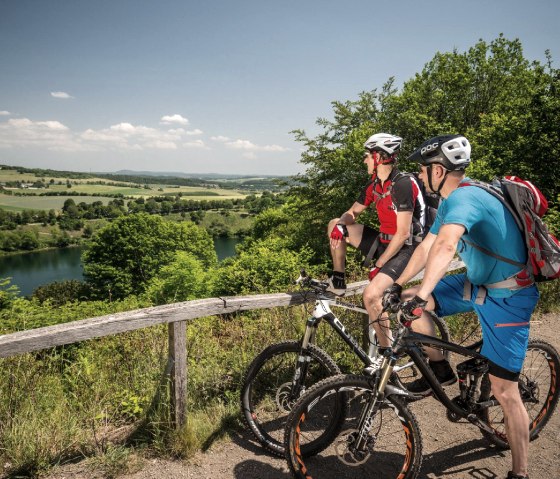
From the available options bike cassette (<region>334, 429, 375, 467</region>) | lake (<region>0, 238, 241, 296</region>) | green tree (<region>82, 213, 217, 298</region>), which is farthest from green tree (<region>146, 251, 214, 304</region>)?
lake (<region>0, 238, 241, 296</region>)

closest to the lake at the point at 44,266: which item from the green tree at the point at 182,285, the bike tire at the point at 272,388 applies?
the green tree at the point at 182,285

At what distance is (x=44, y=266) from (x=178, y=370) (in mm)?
103356

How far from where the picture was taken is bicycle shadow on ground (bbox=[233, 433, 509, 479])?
298cm

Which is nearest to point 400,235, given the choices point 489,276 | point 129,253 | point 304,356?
point 489,276

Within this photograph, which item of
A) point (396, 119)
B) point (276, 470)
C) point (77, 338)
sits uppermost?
point (396, 119)

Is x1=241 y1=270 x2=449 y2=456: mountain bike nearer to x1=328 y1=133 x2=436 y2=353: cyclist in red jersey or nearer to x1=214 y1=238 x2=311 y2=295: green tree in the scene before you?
x1=328 y1=133 x2=436 y2=353: cyclist in red jersey

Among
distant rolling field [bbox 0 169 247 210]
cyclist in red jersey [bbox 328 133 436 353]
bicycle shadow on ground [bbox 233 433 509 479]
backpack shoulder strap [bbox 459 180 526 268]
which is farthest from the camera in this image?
distant rolling field [bbox 0 169 247 210]

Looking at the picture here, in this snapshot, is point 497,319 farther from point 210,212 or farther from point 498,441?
point 210,212

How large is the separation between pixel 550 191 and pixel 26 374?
25.5 m

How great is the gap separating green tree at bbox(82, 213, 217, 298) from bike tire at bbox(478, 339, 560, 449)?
1643 inches

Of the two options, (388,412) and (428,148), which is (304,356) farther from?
(428,148)

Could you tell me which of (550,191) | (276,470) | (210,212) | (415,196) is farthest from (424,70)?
(210,212)

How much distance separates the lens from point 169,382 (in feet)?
10.7

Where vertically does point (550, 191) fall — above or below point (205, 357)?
above
